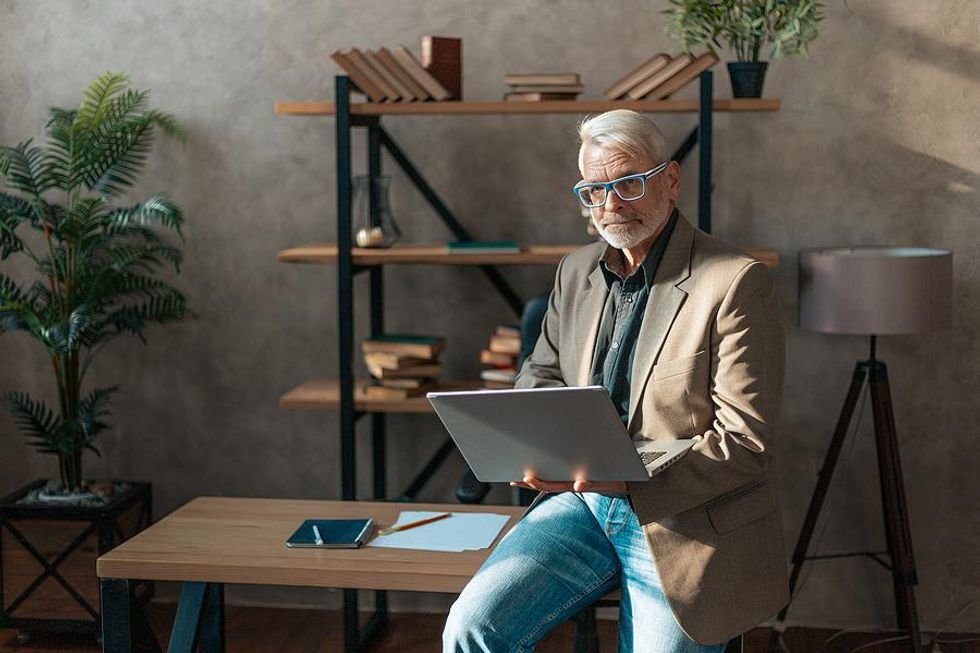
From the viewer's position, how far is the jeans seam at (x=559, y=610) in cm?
236

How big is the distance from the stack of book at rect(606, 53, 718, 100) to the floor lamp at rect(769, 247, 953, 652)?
63 centimetres

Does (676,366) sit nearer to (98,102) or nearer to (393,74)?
(393,74)

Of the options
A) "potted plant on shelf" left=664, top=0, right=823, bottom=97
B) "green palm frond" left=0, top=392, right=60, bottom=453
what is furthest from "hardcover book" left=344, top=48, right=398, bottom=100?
"green palm frond" left=0, top=392, right=60, bottom=453

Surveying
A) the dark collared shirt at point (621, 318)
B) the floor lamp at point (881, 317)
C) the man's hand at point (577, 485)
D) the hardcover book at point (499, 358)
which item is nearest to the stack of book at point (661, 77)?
the floor lamp at point (881, 317)

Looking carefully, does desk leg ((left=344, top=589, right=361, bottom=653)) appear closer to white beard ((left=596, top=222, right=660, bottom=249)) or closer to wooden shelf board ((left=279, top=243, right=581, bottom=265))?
wooden shelf board ((left=279, top=243, right=581, bottom=265))

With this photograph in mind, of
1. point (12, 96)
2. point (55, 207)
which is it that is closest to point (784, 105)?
point (55, 207)

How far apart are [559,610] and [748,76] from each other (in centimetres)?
179

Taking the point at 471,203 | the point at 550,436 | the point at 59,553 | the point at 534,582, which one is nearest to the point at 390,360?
the point at 471,203

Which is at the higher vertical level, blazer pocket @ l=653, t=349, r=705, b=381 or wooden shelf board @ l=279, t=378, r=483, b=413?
blazer pocket @ l=653, t=349, r=705, b=381

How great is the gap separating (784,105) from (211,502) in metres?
2.16

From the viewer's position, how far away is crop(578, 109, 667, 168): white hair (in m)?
2.48

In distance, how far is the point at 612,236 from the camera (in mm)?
2541

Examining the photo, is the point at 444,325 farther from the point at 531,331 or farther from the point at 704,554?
the point at 704,554

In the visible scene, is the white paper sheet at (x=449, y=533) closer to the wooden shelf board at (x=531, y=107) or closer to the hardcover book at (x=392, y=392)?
the hardcover book at (x=392, y=392)
